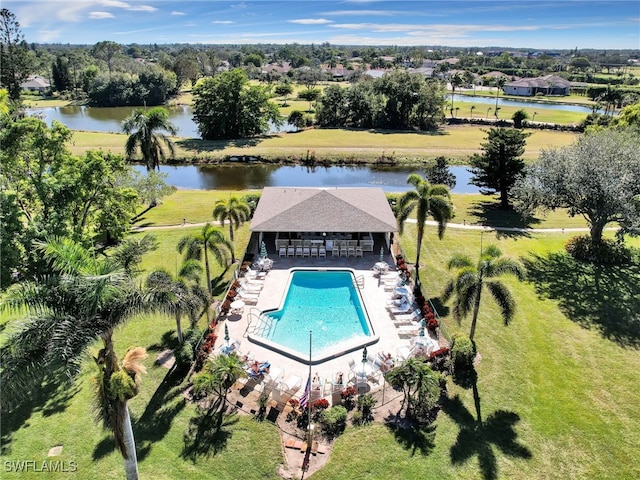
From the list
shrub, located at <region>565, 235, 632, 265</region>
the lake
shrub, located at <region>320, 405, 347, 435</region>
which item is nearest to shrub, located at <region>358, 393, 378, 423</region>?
shrub, located at <region>320, 405, 347, 435</region>

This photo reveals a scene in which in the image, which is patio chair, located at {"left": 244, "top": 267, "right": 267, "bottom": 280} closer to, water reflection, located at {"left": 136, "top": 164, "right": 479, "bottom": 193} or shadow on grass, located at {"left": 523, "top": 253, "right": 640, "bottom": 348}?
shadow on grass, located at {"left": 523, "top": 253, "right": 640, "bottom": 348}

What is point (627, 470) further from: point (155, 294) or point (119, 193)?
point (119, 193)

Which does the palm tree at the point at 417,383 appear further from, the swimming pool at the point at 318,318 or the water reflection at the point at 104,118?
the water reflection at the point at 104,118

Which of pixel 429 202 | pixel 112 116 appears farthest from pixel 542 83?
pixel 429 202

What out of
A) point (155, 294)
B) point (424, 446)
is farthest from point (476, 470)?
point (155, 294)

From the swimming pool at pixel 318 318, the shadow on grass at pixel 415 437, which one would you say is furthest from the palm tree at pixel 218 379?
the shadow on grass at pixel 415 437
